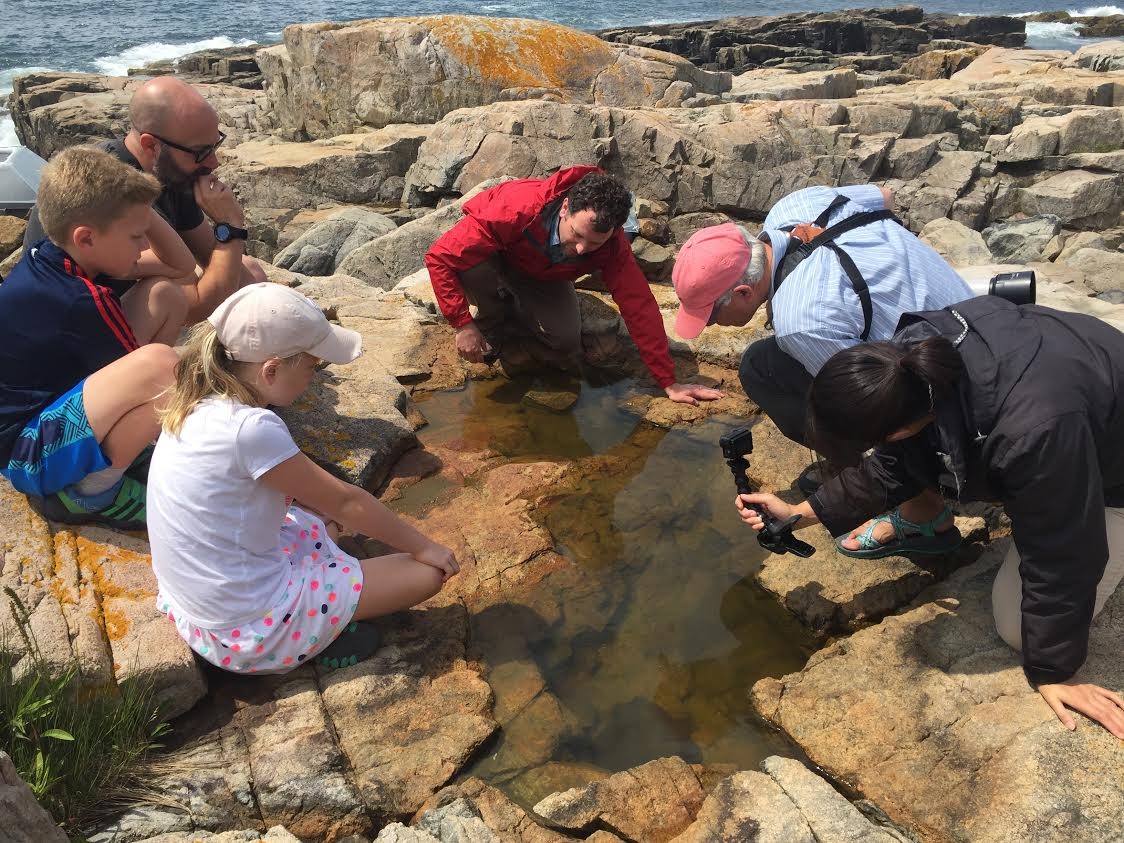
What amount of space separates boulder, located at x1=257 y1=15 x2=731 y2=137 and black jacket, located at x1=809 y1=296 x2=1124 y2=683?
880cm

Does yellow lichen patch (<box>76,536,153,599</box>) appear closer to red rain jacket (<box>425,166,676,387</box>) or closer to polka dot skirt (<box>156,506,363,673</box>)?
polka dot skirt (<box>156,506,363,673</box>)

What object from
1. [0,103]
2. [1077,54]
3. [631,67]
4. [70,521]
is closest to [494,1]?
[0,103]

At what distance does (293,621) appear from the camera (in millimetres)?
2721

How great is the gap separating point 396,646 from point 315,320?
4.03 ft

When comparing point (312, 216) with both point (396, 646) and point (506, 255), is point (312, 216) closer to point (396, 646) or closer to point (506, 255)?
point (506, 255)

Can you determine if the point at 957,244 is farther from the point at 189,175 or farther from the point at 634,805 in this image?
the point at 634,805

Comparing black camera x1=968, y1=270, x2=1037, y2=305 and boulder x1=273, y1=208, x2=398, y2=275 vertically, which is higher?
black camera x1=968, y1=270, x2=1037, y2=305

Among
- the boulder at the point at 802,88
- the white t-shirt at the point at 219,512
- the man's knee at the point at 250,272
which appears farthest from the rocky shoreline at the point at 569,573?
the boulder at the point at 802,88

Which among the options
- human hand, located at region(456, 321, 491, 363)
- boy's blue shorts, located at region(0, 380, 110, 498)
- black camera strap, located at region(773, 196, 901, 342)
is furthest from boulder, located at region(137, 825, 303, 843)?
human hand, located at region(456, 321, 491, 363)

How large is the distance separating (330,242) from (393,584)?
585cm

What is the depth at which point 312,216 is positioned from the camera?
9.46m

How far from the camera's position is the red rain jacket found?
4.68m

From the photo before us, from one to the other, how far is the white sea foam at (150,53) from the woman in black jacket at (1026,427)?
120 feet

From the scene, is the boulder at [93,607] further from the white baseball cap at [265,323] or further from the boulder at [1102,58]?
the boulder at [1102,58]
